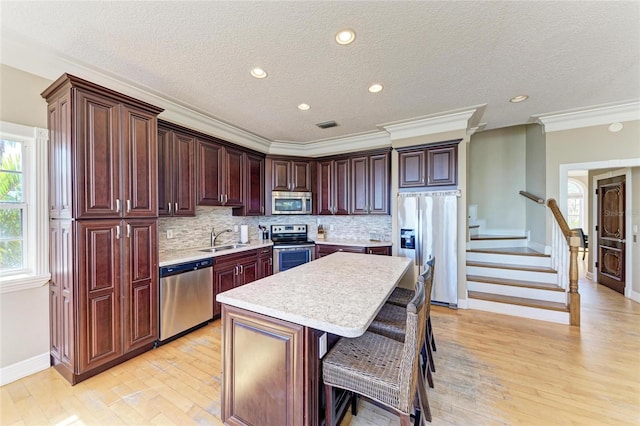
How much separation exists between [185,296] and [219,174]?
174 centimetres

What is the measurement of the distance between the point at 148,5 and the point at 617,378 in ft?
15.2

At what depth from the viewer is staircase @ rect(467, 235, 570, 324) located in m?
3.32

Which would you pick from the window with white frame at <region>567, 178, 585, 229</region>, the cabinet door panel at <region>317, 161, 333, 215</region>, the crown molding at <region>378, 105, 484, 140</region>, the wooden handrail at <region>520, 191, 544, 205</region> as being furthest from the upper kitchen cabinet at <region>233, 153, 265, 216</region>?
the window with white frame at <region>567, 178, 585, 229</region>

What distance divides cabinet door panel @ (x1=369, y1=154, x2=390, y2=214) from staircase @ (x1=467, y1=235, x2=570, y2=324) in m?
1.73

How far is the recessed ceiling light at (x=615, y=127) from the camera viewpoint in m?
3.45

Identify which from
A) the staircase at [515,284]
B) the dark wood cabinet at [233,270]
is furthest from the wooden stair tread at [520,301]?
the dark wood cabinet at [233,270]

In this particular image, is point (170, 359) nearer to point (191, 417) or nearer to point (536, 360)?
point (191, 417)

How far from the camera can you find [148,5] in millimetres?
1664

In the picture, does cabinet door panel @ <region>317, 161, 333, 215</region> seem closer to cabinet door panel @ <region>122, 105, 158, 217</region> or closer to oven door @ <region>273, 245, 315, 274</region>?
oven door @ <region>273, 245, 315, 274</region>

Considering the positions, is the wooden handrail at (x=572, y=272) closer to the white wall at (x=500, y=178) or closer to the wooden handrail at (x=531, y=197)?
the wooden handrail at (x=531, y=197)

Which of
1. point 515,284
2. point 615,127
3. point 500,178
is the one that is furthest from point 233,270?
point 615,127

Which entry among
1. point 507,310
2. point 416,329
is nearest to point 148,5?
point 416,329

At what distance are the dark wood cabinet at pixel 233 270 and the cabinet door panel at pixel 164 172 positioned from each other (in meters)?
0.89

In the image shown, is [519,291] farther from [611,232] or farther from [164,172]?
[164,172]
